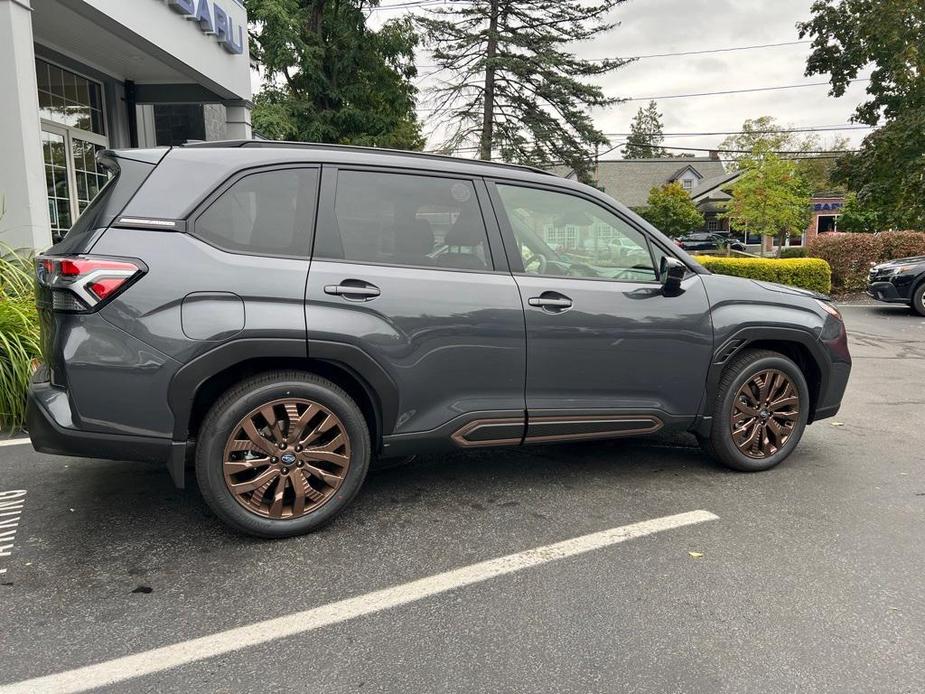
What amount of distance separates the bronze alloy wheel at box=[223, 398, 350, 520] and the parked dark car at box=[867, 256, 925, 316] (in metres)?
12.9

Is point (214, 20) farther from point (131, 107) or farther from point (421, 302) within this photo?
point (421, 302)

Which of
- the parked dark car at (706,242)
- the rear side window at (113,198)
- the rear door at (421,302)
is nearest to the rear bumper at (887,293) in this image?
the rear door at (421,302)

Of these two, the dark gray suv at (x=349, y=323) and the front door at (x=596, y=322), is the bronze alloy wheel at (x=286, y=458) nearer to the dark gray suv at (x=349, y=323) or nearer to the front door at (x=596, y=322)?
the dark gray suv at (x=349, y=323)

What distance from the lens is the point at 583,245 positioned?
12.8 feet

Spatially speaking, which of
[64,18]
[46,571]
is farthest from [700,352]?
[64,18]

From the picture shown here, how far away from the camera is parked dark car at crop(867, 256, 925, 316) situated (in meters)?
12.6

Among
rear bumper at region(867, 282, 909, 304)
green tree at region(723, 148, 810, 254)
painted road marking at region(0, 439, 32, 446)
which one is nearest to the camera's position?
painted road marking at region(0, 439, 32, 446)

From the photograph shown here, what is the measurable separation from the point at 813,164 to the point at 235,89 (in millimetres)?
45204

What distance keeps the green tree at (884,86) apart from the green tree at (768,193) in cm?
289

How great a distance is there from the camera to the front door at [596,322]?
362 cm

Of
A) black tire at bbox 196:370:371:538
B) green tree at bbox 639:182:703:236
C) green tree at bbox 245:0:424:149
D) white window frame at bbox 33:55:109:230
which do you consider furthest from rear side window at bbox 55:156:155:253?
green tree at bbox 639:182:703:236

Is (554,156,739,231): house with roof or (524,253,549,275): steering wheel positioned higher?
(554,156,739,231): house with roof

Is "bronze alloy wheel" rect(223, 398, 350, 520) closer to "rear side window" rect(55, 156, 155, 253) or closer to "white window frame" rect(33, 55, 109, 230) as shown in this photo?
"rear side window" rect(55, 156, 155, 253)

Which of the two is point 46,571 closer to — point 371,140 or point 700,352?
point 700,352
